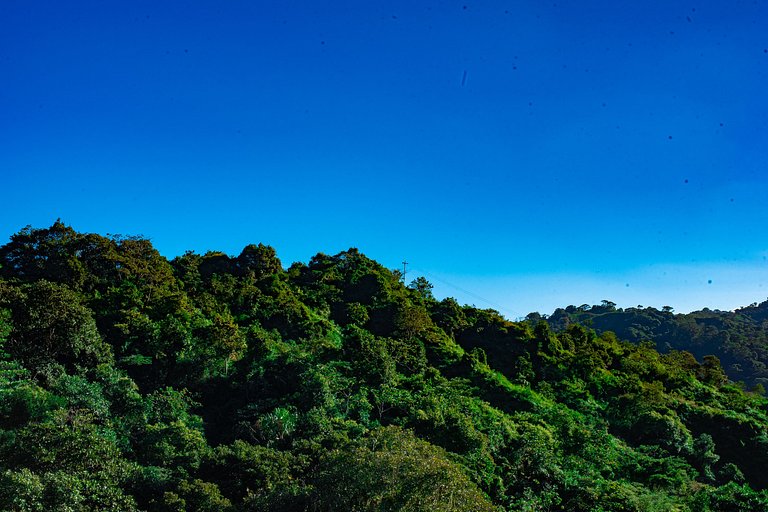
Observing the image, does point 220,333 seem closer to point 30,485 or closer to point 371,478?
point 30,485

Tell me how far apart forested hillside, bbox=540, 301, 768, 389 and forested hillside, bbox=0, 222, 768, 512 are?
141 feet

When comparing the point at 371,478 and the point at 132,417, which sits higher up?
the point at 132,417

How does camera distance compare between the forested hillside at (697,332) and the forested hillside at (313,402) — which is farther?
the forested hillside at (697,332)

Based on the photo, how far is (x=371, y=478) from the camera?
38.9 ft

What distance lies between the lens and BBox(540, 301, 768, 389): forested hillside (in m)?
85.6

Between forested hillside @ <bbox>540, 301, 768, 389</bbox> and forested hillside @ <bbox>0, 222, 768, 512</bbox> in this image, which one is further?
forested hillside @ <bbox>540, 301, 768, 389</bbox>

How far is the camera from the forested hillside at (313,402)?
1396 centimetres

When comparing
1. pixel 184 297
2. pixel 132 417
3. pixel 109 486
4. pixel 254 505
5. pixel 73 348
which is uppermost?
pixel 184 297

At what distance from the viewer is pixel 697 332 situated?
99.2m

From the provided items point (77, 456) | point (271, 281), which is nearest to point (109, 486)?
point (77, 456)

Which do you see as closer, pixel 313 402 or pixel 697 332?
pixel 313 402

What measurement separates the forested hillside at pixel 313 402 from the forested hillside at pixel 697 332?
43081 mm

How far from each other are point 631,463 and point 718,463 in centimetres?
770

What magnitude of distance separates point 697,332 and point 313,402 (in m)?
99.6
